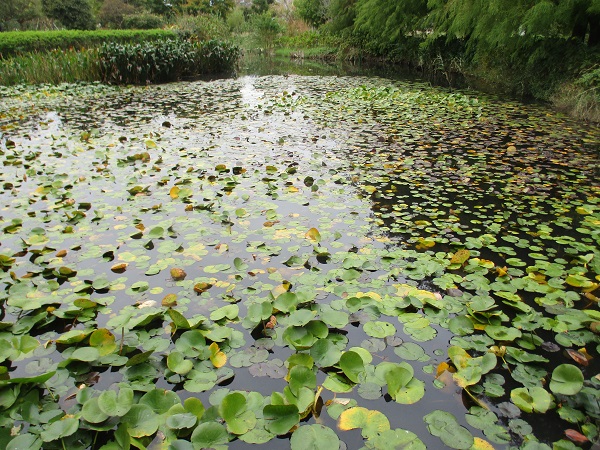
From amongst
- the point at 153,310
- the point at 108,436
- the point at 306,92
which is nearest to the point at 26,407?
the point at 108,436

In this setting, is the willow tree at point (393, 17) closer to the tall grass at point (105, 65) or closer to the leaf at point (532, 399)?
the tall grass at point (105, 65)

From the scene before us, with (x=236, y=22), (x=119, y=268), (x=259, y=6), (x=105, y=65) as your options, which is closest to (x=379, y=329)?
(x=119, y=268)

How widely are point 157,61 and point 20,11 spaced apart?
850 inches

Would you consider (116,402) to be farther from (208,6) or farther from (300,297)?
Result: (208,6)

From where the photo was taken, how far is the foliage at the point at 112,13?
29.6 m

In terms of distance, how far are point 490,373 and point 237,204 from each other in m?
2.34

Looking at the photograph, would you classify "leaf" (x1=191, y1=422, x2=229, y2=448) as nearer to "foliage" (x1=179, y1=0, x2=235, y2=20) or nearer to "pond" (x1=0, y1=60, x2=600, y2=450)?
"pond" (x1=0, y1=60, x2=600, y2=450)

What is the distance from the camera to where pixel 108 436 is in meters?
1.41

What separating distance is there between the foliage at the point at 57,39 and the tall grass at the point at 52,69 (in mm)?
2815

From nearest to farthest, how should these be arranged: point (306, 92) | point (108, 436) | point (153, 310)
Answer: point (108, 436), point (153, 310), point (306, 92)

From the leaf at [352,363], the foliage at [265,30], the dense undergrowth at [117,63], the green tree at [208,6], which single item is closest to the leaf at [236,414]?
the leaf at [352,363]

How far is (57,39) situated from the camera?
17062 millimetres

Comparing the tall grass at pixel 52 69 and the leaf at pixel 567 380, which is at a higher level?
the leaf at pixel 567 380

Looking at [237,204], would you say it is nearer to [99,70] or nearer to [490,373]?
[490,373]
